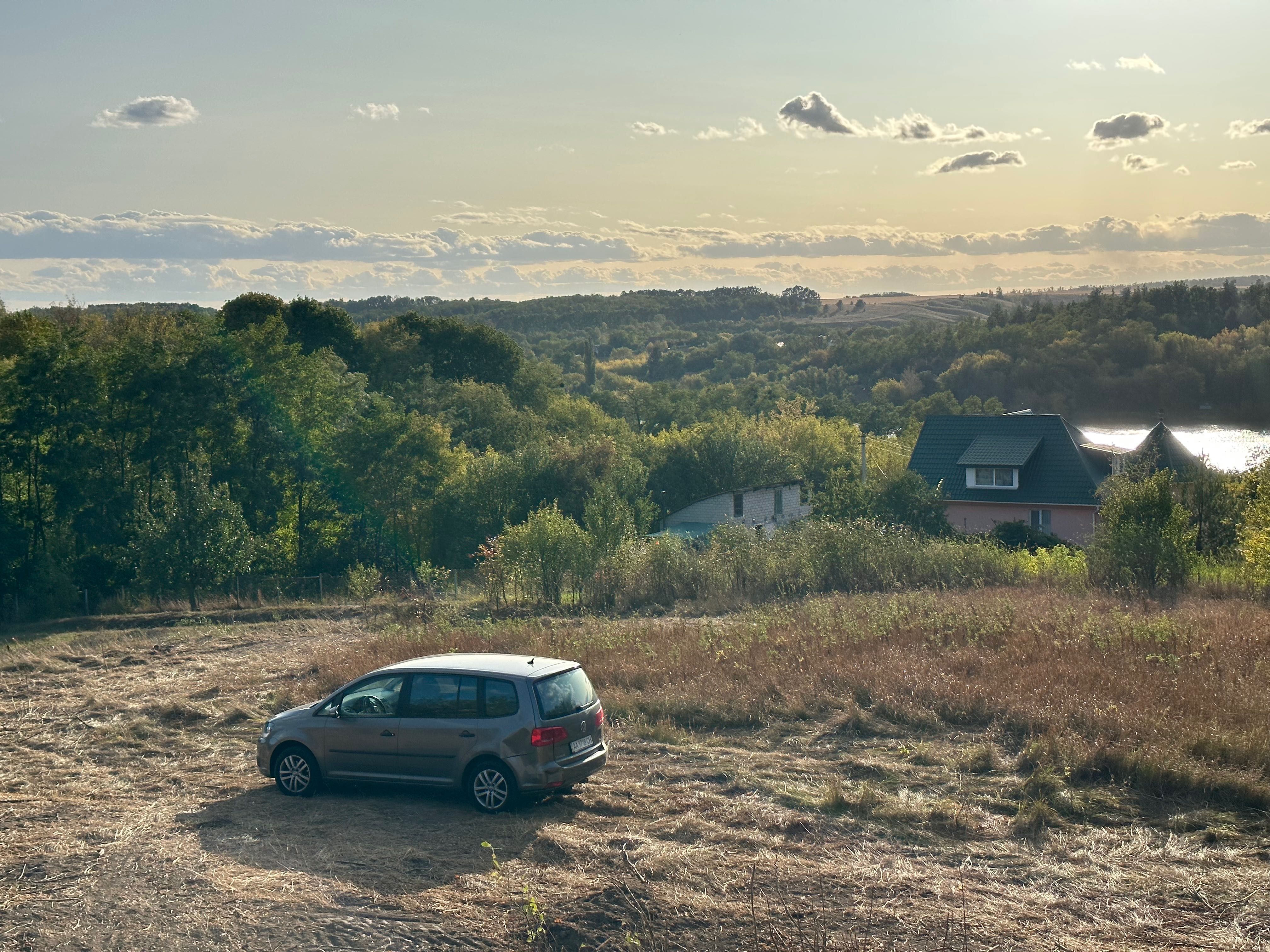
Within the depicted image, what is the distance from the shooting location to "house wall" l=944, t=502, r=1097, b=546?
4350 centimetres

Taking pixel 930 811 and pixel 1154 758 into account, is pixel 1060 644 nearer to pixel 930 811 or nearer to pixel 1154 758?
pixel 1154 758

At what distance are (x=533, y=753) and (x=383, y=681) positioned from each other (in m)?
2.07

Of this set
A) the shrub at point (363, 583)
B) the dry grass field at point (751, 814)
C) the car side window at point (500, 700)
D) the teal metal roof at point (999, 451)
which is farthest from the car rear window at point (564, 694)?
the teal metal roof at point (999, 451)

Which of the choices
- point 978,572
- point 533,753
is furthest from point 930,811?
point 978,572

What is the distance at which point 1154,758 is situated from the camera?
10.7 meters

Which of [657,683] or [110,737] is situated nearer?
[110,737]

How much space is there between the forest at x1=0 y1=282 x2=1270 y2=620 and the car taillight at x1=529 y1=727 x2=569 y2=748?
18.2 m

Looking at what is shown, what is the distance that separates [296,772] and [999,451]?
40.3m

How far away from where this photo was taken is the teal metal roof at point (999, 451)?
44938 millimetres

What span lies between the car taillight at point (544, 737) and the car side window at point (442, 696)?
73 centimetres

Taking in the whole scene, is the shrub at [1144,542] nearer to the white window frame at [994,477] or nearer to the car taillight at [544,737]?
the car taillight at [544,737]

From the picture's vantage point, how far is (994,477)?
150 feet

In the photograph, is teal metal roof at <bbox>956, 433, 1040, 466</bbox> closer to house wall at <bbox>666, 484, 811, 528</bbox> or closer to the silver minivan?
house wall at <bbox>666, 484, 811, 528</bbox>

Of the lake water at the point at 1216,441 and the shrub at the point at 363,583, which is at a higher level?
the lake water at the point at 1216,441
